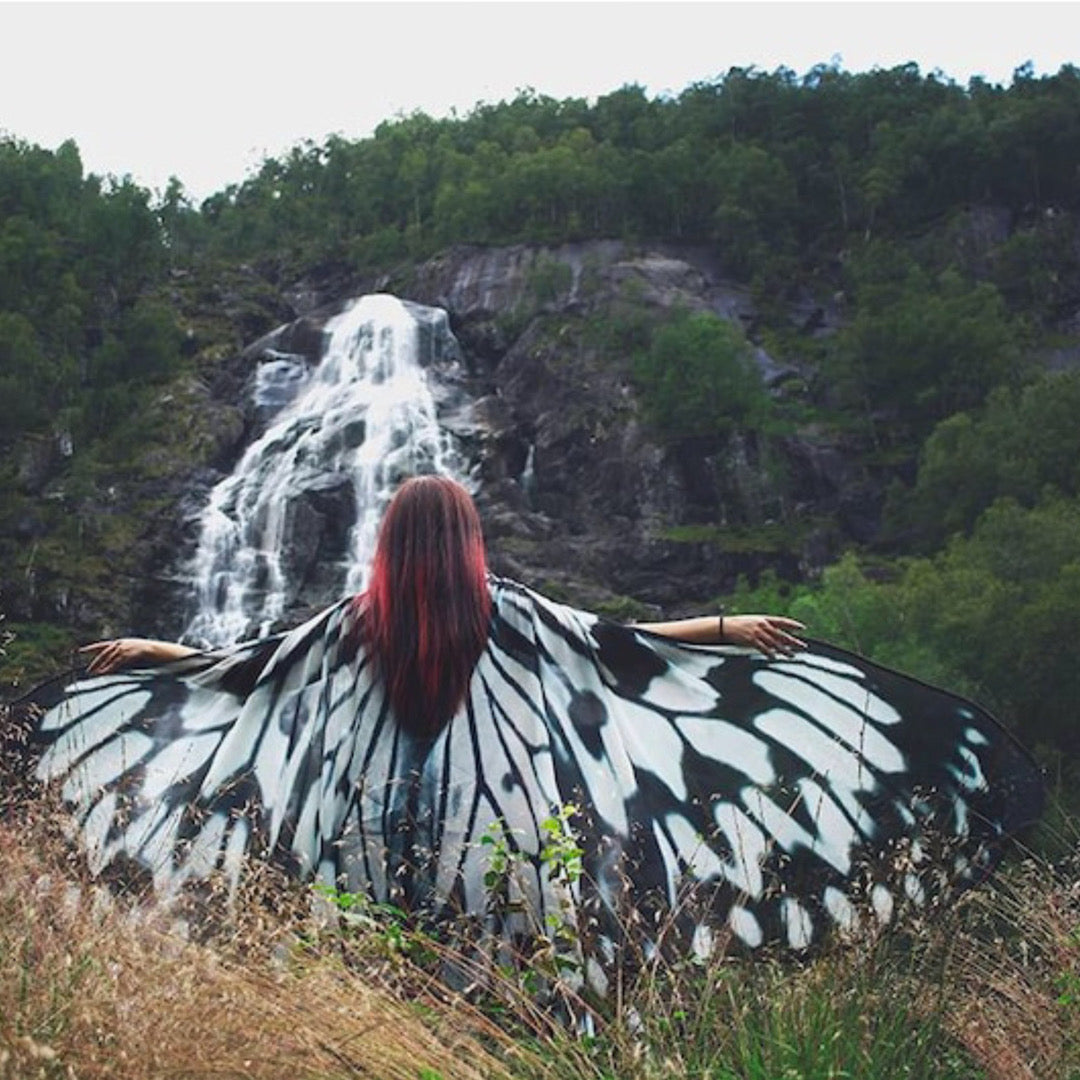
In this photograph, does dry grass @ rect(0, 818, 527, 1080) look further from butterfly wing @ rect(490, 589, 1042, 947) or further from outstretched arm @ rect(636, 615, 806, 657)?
outstretched arm @ rect(636, 615, 806, 657)

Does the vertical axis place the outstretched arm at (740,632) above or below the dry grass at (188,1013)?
above

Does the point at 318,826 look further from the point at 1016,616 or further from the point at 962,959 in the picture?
the point at 1016,616

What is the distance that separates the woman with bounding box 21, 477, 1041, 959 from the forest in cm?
2404

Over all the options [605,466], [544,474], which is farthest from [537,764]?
[605,466]

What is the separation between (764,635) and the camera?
3.61m

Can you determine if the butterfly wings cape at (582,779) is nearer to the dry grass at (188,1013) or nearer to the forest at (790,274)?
the dry grass at (188,1013)

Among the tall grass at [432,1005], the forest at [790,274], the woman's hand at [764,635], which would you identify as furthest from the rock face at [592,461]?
the tall grass at [432,1005]

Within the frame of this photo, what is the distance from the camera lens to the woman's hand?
11.8ft

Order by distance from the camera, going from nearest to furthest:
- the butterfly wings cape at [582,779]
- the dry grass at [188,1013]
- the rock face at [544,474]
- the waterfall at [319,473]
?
the dry grass at [188,1013] < the butterfly wings cape at [582,779] < the waterfall at [319,473] < the rock face at [544,474]

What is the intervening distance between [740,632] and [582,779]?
2.15 ft

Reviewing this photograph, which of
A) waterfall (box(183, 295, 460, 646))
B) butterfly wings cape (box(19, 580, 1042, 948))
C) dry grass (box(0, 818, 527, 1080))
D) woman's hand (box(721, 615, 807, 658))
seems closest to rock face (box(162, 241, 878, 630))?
waterfall (box(183, 295, 460, 646))

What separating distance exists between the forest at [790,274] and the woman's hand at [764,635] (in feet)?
78.8

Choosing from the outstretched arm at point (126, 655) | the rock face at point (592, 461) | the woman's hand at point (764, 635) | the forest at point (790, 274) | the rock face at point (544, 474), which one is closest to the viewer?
the woman's hand at point (764, 635)

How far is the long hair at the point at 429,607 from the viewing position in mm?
3178
